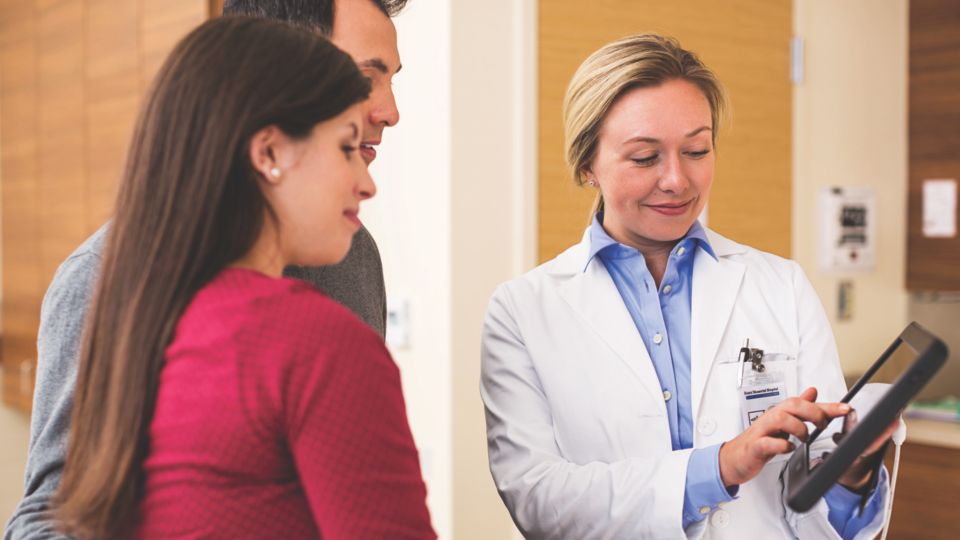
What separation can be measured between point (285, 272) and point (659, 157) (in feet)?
1.95

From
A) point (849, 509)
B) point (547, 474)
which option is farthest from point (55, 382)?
point (849, 509)

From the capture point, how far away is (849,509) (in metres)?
1.36

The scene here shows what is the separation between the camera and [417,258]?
2.64 meters

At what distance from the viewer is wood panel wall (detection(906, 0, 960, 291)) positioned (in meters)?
3.60

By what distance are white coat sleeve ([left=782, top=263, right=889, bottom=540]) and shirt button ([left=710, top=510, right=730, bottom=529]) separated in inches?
3.5

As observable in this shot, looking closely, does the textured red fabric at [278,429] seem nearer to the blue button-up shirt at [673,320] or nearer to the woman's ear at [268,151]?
the woman's ear at [268,151]

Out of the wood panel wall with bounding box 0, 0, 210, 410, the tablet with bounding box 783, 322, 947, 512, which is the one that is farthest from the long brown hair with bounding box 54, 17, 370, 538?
the wood panel wall with bounding box 0, 0, 210, 410

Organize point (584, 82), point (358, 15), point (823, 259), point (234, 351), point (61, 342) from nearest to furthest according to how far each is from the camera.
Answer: point (234, 351) < point (61, 342) < point (358, 15) < point (584, 82) < point (823, 259)

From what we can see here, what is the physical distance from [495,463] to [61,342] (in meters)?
0.66

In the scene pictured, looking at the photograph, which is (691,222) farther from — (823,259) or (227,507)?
(823,259)

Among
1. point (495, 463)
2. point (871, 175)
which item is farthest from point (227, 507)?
point (871, 175)

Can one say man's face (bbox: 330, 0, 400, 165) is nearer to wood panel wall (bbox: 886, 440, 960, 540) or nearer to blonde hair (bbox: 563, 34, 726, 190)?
blonde hair (bbox: 563, 34, 726, 190)

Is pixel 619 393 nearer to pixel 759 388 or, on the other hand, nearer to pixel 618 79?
pixel 759 388

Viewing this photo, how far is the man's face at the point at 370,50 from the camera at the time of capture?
129cm
